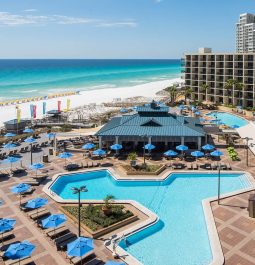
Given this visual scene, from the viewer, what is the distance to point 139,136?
47312 millimetres

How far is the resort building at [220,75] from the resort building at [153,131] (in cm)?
3964

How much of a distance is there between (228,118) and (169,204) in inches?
1962

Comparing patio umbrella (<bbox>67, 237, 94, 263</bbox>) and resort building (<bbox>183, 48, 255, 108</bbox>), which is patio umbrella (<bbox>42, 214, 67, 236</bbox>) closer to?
patio umbrella (<bbox>67, 237, 94, 263</bbox>)

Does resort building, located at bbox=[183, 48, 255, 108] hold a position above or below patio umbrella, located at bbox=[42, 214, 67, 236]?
above

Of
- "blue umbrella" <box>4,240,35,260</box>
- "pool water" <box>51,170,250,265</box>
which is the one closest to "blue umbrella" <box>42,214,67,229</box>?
"blue umbrella" <box>4,240,35,260</box>

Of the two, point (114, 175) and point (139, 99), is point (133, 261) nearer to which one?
point (114, 175)

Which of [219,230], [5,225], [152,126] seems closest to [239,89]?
[152,126]

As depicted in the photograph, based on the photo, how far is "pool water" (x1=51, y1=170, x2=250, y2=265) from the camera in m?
24.3

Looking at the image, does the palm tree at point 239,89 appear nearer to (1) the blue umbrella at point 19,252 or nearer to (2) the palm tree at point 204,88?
(2) the palm tree at point 204,88

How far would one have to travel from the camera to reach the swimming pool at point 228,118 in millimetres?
71875

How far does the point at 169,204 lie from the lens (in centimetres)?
3272

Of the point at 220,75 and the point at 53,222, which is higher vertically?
the point at 220,75

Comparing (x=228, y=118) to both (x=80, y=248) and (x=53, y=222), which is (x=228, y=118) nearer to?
(x=53, y=222)

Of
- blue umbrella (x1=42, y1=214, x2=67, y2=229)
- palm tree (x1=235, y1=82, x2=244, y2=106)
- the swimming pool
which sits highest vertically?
palm tree (x1=235, y1=82, x2=244, y2=106)
